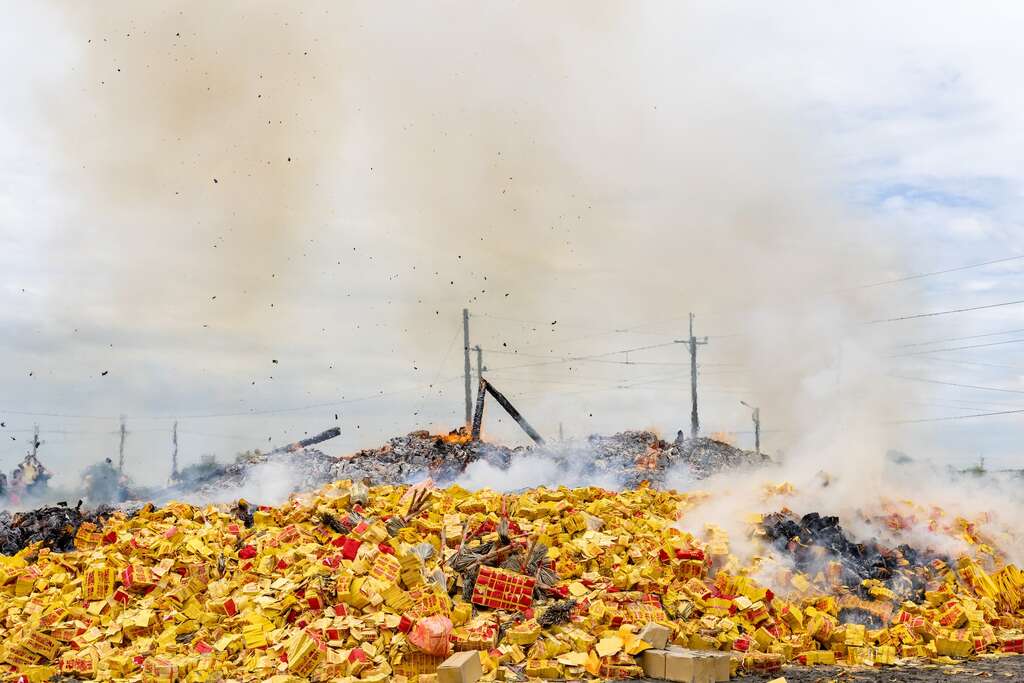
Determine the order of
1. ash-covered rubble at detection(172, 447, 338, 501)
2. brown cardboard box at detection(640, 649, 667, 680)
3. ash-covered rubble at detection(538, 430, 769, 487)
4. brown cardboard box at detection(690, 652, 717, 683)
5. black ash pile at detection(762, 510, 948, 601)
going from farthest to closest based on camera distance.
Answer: ash-covered rubble at detection(538, 430, 769, 487) → ash-covered rubble at detection(172, 447, 338, 501) → black ash pile at detection(762, 510, 948, 601) → brown cardboard box at detection(640, 649, 667, 680) → brown cardboard box at detection(690, 652, 717, 683)

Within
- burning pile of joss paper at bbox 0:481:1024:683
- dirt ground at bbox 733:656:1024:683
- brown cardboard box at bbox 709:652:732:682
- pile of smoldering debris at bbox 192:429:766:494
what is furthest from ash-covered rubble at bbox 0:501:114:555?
dirt ground at bbox 733:656:1024:683

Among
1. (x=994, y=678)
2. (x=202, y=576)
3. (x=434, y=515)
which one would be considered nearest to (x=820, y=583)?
(x=994, y=678)

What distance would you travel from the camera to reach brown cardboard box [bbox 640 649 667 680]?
38.6 feet

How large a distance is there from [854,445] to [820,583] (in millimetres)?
8133

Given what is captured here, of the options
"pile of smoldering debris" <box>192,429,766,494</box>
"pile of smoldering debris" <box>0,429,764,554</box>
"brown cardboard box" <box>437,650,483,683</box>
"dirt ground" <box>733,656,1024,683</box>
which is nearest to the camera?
"brown cardboard box" <box>437,650,483,683</box>

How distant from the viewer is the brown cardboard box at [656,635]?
1220 cm

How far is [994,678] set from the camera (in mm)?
11898

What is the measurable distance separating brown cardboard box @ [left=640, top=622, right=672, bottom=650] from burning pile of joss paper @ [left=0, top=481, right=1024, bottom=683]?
24 mm

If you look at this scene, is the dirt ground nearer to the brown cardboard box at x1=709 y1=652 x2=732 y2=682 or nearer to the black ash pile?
the brown cardboard box at x1=709 y1=652 x2=732 y2=682

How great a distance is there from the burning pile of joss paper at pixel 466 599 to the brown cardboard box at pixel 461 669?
0.03 meters

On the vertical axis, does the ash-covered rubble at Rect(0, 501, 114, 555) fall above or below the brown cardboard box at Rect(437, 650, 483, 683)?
above

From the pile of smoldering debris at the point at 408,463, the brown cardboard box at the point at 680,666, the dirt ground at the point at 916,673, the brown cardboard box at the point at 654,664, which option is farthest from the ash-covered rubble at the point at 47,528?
the dirt ground at the point at 916,673

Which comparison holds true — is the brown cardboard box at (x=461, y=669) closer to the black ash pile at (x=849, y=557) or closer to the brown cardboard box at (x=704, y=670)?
the brown cardboard box at (x=704, y=670)

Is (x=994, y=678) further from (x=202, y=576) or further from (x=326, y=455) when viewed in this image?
(x=326, y=455)
